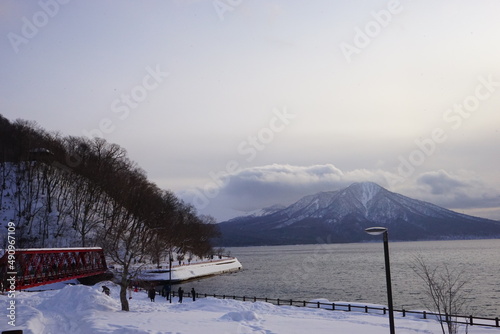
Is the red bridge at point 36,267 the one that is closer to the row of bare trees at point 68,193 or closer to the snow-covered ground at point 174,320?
the snow-covered ground at point 174,320

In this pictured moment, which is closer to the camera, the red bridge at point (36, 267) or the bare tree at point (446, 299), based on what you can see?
the bare tree at point (446, 299)

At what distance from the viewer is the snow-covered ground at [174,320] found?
864 inches

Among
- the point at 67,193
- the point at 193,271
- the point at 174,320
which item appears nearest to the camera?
the point at 174,320

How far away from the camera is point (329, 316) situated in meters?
32.9

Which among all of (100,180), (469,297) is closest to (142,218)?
(100,180)

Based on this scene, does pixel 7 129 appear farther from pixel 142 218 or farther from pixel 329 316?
pixel 329 316

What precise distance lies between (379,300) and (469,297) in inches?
424

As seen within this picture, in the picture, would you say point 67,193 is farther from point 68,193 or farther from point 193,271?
point 193,271

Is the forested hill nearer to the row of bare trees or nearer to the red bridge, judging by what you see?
the row of bare trees

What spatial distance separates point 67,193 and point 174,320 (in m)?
83.0

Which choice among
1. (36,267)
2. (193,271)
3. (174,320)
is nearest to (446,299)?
(174,320)

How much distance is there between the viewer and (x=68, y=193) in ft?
331

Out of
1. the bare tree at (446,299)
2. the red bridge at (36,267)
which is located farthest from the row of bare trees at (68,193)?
the bare tree at (446,299)

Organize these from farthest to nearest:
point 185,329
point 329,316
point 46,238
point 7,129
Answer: point 7,129 < point 46,238 < point 329,316 < point 185,329
